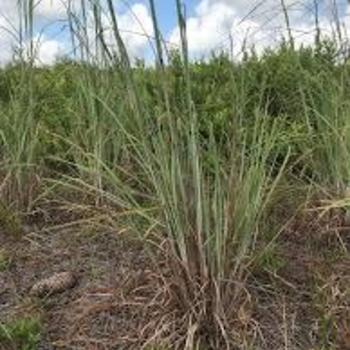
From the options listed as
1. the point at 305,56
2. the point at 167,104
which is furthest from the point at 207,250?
the point at 305,56

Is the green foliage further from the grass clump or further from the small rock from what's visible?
the grass clump

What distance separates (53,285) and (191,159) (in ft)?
3.09

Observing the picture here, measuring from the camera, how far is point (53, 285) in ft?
13.5

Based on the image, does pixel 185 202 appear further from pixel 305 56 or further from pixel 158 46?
pixel 305 56

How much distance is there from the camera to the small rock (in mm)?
4129

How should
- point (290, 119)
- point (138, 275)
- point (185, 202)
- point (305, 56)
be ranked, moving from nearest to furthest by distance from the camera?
point (185, 202) → point (138, 275) → point (290, 119) → point (305, 56)

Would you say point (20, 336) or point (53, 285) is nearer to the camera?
point (20, 336)

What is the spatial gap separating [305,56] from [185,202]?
3036mm

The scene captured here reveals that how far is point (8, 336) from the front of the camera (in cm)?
371

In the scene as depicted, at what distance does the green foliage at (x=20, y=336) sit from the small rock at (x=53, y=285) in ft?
1.12

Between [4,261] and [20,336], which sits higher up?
[4,261]

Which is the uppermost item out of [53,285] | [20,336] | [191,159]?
[191,159]

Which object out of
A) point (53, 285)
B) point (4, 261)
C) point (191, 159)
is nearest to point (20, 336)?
point (53, 285)

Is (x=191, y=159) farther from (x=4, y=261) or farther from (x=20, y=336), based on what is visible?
(x=4, y=261)
